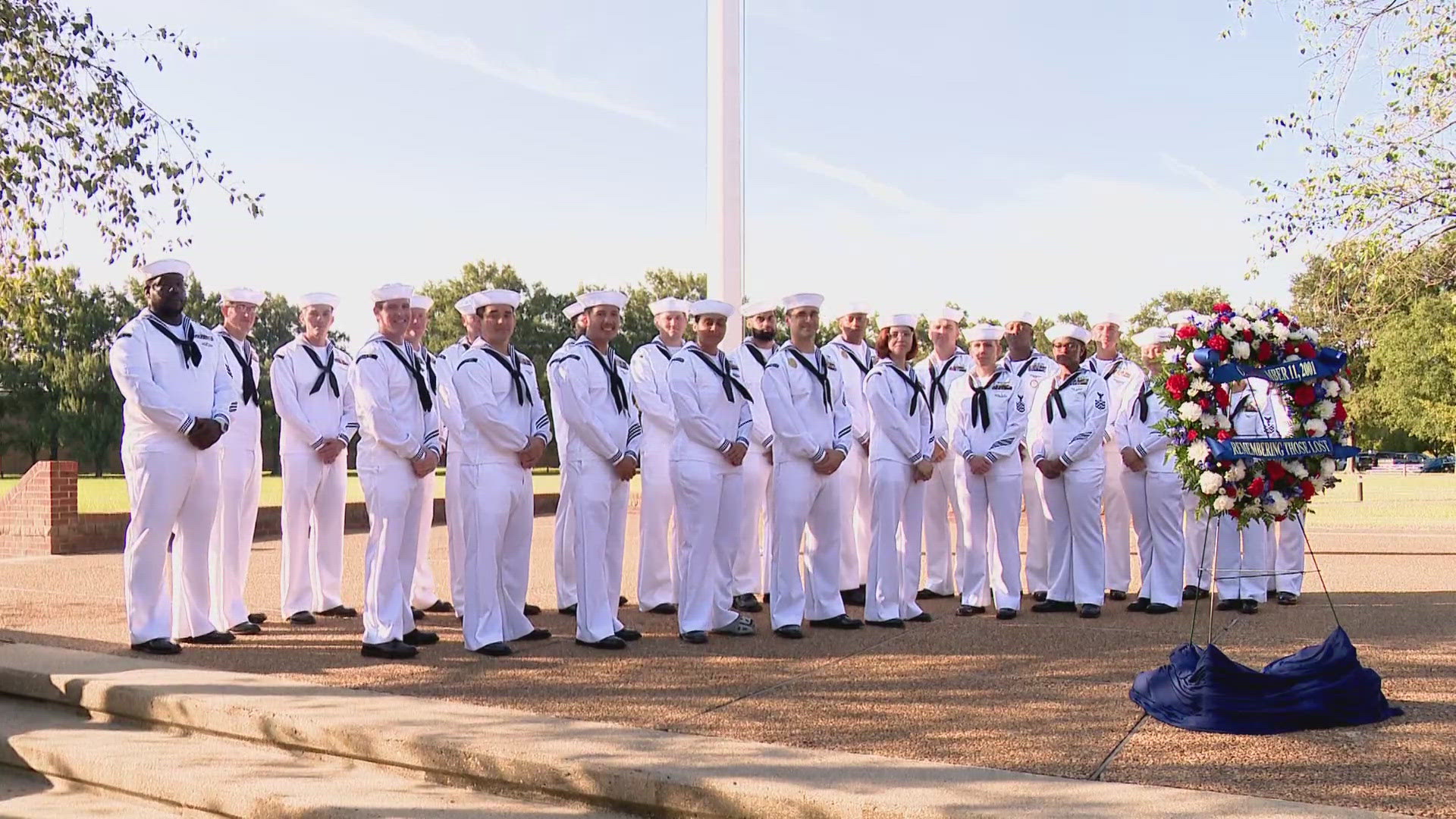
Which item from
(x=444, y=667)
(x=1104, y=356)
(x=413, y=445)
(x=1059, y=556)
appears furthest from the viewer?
(x=1104, y=356)

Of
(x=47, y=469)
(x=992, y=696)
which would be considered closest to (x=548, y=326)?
(x=47, y=469)

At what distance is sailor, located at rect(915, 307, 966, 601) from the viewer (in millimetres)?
11109

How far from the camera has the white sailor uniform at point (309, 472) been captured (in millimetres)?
10523

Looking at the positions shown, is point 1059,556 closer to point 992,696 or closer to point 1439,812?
point 992,696

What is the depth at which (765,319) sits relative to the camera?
397 inches

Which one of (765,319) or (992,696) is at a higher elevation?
(765,319)

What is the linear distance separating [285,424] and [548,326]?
5825cm

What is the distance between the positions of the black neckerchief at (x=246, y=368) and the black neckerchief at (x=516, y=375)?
2.45 meters

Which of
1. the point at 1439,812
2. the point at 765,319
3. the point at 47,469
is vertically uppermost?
the point at 765,319

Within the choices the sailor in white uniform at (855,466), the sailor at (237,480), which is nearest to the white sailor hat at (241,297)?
the sailor at (237,480)

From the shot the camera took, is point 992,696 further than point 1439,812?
Yes

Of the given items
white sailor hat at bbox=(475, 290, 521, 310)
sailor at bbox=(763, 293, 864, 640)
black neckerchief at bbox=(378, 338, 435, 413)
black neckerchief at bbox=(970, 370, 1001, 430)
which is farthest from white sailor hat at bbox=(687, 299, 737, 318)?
black neckerchief at bbox=(970, 370, 1001, 430)

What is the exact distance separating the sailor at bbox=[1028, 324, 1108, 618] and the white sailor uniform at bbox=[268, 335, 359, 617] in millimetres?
5561

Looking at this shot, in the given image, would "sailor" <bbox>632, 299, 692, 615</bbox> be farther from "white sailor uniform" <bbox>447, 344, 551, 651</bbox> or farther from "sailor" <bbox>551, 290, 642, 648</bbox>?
"white sailor uniform" <bbox>447, 344, 551, 651</bbox>
